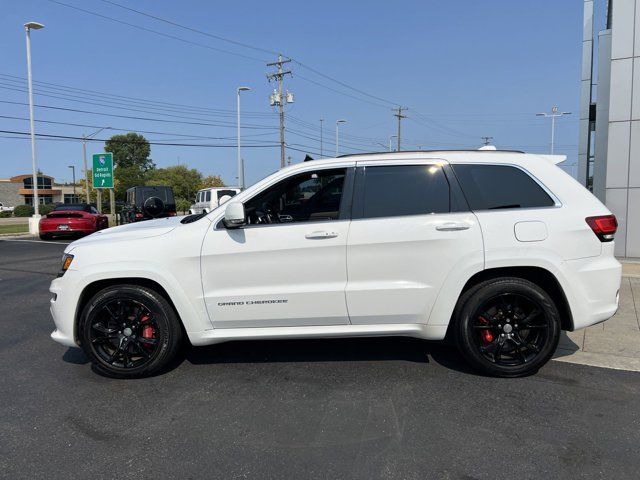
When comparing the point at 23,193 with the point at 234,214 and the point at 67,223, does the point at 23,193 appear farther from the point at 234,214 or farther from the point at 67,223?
the point at 234,214

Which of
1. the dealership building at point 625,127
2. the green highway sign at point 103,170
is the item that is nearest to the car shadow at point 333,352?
the dealership building at point 625,127

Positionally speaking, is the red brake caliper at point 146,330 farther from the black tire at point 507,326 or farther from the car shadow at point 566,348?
the car shadow at point 566,348

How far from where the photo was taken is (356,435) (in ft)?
10.5

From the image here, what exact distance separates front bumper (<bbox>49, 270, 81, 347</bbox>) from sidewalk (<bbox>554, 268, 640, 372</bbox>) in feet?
14.2

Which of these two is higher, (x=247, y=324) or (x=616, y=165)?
(x=616, y=165)

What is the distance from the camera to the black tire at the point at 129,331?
13.4 feet

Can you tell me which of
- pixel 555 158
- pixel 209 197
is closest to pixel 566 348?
pixel 555 158

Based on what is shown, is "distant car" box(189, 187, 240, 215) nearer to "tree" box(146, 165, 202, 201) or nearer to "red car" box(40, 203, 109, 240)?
"red car" box(40, 203, 109, 240)

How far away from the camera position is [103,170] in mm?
26547

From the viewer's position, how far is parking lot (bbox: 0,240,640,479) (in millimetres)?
2875

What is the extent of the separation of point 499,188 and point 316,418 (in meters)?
2.36

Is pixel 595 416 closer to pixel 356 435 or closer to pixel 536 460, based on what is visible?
pixel 536 460

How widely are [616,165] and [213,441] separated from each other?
974 centimetres

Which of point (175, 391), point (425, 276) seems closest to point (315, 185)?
point (425, 276)
